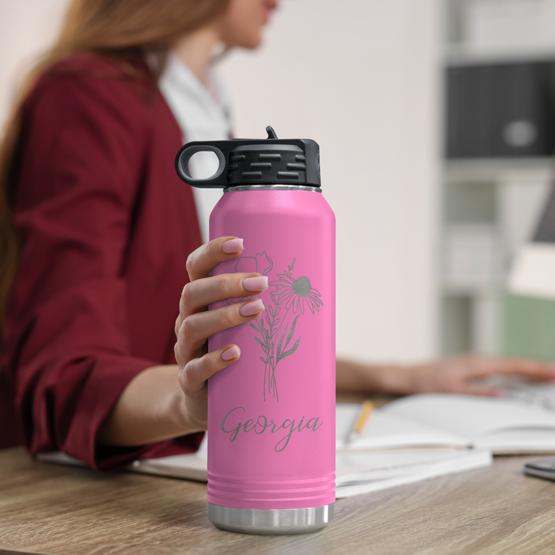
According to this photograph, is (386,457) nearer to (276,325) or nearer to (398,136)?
(276,325)

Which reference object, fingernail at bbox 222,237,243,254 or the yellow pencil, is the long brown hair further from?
fingernail at bbox 222,237,243,254

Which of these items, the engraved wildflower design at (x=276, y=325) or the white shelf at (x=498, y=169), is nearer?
the engraved wildflower design at (x=276, y=325)

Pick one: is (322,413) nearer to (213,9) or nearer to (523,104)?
(213,9)

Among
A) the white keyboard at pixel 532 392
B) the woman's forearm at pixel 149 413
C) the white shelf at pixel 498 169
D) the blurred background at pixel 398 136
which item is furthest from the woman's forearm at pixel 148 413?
the white shelf at pixel 498 169

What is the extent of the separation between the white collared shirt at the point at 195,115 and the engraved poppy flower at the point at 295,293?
0.65 metres

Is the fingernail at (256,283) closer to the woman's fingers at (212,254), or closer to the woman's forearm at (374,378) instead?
the woman's fingers at (212,254)

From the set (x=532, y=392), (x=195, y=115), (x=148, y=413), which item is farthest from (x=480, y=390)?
(x=148, y=413)

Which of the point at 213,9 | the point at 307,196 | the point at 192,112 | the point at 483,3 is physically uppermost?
the point at 483,3

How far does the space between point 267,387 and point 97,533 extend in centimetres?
16

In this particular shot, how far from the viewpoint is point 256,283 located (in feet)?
1.79

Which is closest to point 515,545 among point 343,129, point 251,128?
point 251,128

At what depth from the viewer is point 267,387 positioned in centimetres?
56

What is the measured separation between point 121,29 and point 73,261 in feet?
1.24

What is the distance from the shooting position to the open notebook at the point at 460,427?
850mm
